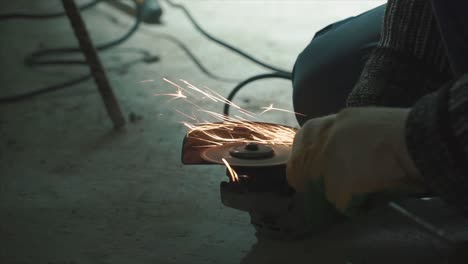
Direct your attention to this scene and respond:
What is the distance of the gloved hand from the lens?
0.78 metres

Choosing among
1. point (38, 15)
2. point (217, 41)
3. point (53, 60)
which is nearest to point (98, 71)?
point (53, 60)

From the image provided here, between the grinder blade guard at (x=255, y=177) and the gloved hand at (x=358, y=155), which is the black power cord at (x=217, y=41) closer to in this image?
the grinder blade guard at (x=255, y=177)

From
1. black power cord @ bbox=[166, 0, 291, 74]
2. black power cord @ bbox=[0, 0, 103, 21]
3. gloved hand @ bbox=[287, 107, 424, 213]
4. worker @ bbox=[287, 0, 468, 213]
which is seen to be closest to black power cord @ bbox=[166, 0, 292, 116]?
black power cord @ bbox=[166, 0, 291, 74]

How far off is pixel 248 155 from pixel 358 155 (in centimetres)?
26

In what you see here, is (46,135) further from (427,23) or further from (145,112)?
(427,23)

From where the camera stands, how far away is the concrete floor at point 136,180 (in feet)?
3.86

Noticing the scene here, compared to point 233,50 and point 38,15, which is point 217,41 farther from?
point 38,15

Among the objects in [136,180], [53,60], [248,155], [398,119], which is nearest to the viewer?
[398,119]

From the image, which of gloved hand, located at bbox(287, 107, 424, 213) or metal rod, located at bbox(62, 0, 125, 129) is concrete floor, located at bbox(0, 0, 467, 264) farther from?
gloved hand, located at bbox(287, 107, 424, 213)

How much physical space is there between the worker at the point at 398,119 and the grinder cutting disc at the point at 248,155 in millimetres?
97

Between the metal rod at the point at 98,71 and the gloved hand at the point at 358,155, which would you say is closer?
the gloved hand at the point at 358,155

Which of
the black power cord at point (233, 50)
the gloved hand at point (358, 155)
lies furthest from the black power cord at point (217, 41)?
the gloved hand at point (358, 155)

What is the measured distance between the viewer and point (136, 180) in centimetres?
151

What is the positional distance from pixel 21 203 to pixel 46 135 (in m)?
0.43
